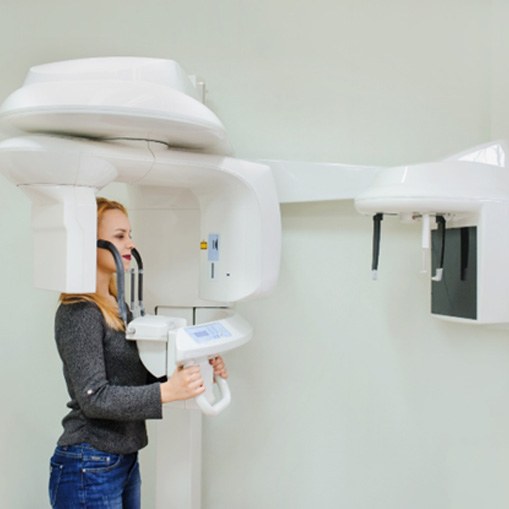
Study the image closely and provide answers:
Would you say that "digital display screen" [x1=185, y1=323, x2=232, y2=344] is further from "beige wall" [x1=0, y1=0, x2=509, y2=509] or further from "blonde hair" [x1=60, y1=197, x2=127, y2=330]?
"beige wall" [x1=0, y1=0, x2=509, y2=509]

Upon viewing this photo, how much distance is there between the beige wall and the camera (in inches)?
70.7

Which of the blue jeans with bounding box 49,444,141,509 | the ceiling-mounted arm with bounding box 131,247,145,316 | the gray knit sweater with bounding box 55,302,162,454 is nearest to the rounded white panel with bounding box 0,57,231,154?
the ceiling-mounted arm with bounding box 131,247,145,316

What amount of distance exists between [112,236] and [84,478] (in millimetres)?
570

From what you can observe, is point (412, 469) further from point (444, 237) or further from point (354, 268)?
point (444, 237)

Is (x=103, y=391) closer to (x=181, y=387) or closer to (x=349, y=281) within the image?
(x=181, y=387)

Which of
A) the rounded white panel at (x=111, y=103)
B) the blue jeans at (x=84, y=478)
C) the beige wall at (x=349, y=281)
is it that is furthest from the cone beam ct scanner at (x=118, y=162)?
the beige wall at (x=349, y=281)

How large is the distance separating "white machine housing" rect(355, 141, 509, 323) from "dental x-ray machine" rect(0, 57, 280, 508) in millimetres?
313

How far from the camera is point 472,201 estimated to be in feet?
4.65

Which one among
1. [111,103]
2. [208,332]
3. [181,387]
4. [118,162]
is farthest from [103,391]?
[111,103]

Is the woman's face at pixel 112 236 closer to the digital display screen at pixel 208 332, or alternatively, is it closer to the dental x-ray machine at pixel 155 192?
the dental x-ray machine at pixel 155 192

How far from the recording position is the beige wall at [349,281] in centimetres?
180

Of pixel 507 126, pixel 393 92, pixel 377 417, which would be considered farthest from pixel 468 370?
pixel 393 92

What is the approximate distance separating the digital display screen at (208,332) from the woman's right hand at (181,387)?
0.08 m

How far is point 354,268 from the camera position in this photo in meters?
1.82
